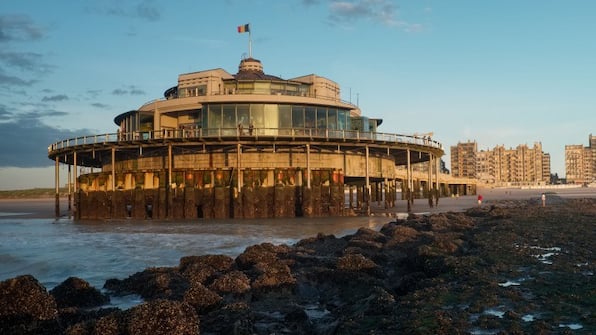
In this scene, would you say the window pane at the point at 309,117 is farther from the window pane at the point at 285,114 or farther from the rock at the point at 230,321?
the rock at the point at 230,321

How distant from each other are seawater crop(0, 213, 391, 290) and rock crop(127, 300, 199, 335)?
237 inches

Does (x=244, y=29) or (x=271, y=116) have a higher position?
(x=244, y=29)

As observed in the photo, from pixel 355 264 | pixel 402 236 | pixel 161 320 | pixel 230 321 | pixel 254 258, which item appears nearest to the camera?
pixel 161 320

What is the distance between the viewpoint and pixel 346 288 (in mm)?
10062

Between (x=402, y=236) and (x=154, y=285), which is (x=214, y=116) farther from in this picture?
(x=154, y=285)

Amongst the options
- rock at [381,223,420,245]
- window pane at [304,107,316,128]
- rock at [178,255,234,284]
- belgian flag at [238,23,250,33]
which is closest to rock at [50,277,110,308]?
rock at [178,255,234,284]

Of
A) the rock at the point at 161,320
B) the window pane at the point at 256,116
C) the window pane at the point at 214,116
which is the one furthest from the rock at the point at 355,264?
the window pane at the point at 214,116

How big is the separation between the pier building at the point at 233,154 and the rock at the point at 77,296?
24082 mm

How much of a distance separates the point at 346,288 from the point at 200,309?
3271 millimetres

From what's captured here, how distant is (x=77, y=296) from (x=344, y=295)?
18.1 feet

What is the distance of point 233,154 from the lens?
37969 millimetres

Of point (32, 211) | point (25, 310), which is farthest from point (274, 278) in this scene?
point (32, 211)

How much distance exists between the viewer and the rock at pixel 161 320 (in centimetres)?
646

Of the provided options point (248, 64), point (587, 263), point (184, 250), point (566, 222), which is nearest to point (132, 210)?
point (184, 250)
